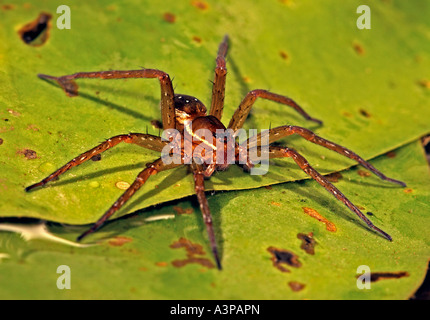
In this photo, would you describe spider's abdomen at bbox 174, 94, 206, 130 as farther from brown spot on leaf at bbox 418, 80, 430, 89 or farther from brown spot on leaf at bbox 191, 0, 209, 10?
brown spot on leaf at bbox 418, 80, 430, 89

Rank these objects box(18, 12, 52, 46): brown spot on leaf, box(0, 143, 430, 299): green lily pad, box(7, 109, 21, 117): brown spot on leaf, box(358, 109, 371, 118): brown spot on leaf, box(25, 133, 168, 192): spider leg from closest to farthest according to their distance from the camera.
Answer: box(0, 143, 430, 299): green lily pad → box(25, 133, 168, 192): spider leg → box(7, 109, 21, 117): brown spot on leaf → box(18, 12, 52, 46): brown spot on leaf → box(358, 109, 371, 118): brown spot on leaf

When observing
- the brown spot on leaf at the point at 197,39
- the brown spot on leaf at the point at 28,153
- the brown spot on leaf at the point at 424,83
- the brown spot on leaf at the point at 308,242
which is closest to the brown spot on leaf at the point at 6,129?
the brown spot on leaf at the point at 28,153

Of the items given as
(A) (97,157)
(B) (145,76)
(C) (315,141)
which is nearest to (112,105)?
(B) (145,76)

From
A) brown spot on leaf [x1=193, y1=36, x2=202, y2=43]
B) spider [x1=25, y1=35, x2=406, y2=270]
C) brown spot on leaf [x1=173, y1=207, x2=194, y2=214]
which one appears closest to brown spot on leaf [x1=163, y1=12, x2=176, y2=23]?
brown spot on leaf [x1=193, y1=36, x2=202, y2=43]

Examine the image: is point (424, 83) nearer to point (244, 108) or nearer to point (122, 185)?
point (244, 108)

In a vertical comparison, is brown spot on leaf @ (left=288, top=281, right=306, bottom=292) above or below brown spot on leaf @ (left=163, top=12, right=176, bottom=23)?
below
